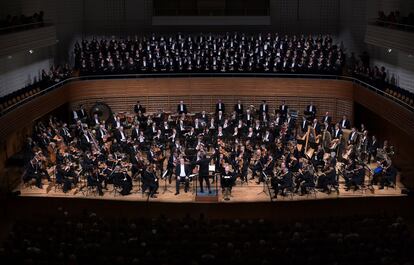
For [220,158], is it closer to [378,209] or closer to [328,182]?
[328,182]

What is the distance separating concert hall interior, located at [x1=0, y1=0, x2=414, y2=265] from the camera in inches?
422

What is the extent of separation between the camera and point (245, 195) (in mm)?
14195

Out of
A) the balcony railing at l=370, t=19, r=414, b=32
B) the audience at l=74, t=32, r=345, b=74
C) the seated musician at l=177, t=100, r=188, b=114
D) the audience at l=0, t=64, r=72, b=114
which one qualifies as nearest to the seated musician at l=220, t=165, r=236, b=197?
the seated musician at l=177, t=100, r=188, b=114

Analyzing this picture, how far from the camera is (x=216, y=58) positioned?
2006cm

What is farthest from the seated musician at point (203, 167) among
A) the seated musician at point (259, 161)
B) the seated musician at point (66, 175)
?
the seated musician at point (66, 175)

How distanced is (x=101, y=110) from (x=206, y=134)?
5.15 meters

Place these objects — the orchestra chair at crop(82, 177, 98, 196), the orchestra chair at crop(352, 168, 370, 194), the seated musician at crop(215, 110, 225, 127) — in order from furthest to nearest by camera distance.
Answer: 1. the seated musician at crop(215, 110, 225, 127)
2. the orchestra chair at crop(352, 168, 370, 194)
3. the orchestra chair at crop(82, 177, 98, 196)

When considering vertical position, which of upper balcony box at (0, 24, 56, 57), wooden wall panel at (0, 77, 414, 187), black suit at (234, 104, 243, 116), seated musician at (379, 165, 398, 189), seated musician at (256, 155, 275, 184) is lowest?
seated musician at (379, 165, 398, 189)

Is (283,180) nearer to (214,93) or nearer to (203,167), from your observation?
(203,167)

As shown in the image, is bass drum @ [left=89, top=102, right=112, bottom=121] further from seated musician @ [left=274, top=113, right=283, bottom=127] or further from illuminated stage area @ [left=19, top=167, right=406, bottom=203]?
seated musician @ [left=274, top=113, right=283, bottom=127]

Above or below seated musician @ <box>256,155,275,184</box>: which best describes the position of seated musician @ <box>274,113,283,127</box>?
above

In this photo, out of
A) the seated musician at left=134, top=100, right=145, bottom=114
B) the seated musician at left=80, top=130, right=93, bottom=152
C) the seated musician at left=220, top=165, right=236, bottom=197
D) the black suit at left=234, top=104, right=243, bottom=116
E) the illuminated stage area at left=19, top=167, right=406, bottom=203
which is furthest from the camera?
the black suit at left=234, top=104, right=243, bottom=116

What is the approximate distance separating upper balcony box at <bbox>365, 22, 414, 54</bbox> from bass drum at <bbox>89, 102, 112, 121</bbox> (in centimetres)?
880

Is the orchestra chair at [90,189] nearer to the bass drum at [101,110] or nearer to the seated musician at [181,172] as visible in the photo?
the seated musician at [181,172]
